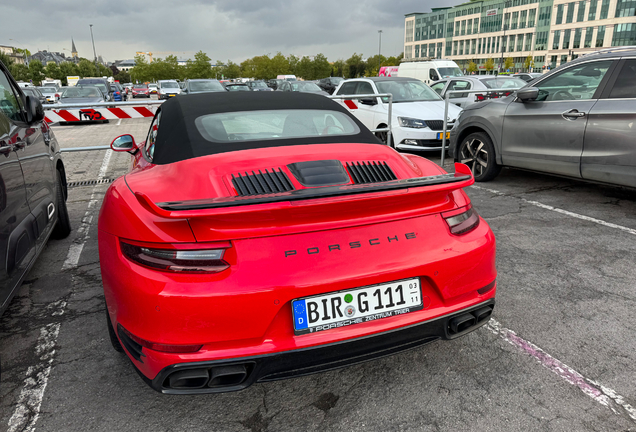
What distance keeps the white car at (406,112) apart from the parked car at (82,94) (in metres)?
15.4

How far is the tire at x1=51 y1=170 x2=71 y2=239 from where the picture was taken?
4.58 meters

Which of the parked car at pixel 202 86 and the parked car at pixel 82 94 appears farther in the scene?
the parked car at pixel 202 86

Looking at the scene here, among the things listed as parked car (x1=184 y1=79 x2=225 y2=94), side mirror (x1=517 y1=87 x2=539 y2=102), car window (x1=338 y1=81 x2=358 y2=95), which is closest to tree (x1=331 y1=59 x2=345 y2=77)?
parked car (x1=184 y1=79 x2=225 y2=94)

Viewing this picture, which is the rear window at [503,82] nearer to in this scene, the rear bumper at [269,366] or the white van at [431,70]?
the white van at [431,70]

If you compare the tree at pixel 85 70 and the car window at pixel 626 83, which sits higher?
the tree at pixel 85 70

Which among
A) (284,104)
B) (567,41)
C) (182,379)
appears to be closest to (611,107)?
(284,104)

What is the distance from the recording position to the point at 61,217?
4.71m

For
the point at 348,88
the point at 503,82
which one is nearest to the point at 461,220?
the point at 348,88

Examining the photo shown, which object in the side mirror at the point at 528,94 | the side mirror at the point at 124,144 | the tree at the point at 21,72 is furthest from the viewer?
the tree at the point at 21,72

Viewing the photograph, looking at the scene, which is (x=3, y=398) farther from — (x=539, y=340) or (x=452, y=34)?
(x=452, y=34)

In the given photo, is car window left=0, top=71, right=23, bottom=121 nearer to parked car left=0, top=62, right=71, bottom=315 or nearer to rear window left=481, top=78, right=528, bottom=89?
parked car left=0, top=62, right=71, bottom=315

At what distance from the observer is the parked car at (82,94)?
20.5 meters

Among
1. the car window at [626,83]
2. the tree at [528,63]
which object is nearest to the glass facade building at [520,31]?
the tree at [528,63]

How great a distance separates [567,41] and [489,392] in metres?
103
